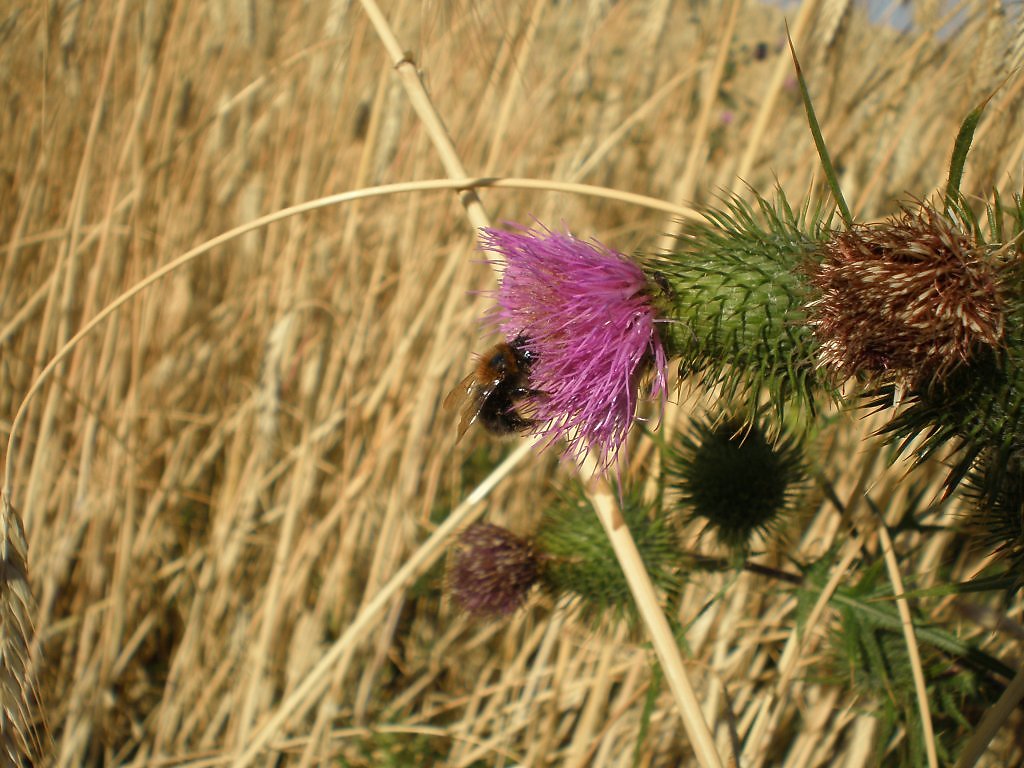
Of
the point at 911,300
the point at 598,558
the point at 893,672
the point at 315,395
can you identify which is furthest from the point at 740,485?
the point at 315,395

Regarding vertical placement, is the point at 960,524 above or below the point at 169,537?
above

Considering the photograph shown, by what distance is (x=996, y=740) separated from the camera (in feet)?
5.48

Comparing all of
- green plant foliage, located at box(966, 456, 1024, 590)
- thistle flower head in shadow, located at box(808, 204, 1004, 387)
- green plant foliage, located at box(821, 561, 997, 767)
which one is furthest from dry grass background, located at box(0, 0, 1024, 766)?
thistle flower head in shadow, located at box(808, 204, 1004, 387)

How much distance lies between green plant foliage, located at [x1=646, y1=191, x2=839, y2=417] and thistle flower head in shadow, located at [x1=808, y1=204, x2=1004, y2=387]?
0.31 feet

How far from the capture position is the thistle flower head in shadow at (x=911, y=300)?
0.84 m

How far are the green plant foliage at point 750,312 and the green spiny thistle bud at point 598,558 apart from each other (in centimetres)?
52

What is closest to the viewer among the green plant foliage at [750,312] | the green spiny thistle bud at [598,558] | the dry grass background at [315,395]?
the green plant foliage at [750,312]

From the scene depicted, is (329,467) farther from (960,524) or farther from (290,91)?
(960,524)

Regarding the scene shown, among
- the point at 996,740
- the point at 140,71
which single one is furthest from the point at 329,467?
the point at 996,740

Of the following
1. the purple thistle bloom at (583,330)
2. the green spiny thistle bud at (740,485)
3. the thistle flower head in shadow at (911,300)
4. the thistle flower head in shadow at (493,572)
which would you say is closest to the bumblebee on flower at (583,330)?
the purple thistle bloom at (583,330)

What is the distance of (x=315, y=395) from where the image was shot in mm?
2463

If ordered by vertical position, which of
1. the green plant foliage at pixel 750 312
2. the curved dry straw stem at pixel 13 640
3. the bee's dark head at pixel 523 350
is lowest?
the curved dry straw stem at pixel 13 640

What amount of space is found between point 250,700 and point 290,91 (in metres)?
2.17

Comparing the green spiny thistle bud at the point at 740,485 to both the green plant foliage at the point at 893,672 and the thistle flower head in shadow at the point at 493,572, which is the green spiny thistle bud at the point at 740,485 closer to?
the green plant foliage at the point at 893,672
